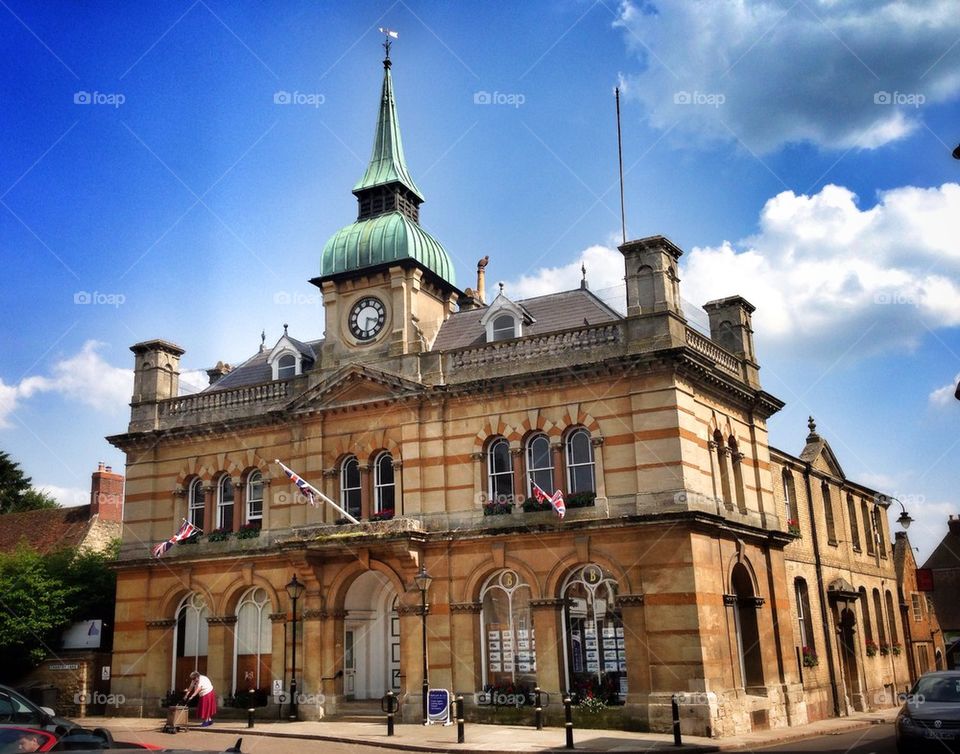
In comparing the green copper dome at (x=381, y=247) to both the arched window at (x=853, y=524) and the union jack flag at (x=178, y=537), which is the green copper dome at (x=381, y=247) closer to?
the union jack flag at (x=178, y=537)

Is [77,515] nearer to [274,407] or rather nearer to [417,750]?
[274,407]

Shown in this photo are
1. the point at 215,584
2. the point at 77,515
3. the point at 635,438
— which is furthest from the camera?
the point at 77,515

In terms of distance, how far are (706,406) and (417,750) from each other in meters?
12.8

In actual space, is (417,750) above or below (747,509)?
below

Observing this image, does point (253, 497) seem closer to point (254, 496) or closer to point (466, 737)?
point (254, 496)

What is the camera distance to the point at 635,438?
2598cm

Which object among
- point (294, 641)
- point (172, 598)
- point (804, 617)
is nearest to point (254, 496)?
point (172, 598)

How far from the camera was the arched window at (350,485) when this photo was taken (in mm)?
30047

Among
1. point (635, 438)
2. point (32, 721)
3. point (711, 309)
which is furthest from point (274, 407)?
point (32, 721)

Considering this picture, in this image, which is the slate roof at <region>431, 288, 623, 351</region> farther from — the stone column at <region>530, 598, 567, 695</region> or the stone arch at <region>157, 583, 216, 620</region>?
the stone arch at <region>157, 583, 216, 620</region>

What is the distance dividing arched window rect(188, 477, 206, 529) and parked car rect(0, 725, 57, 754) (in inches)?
835

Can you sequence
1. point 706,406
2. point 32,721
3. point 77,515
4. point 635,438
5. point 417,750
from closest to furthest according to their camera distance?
point 32,721
point 417,750
point 635,438
point 706,406
point 77,515

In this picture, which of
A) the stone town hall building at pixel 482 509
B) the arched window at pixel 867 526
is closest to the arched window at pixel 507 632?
the stone town hall building at pixel 482 509

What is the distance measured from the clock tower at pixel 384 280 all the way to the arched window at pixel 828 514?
15.7 metres
